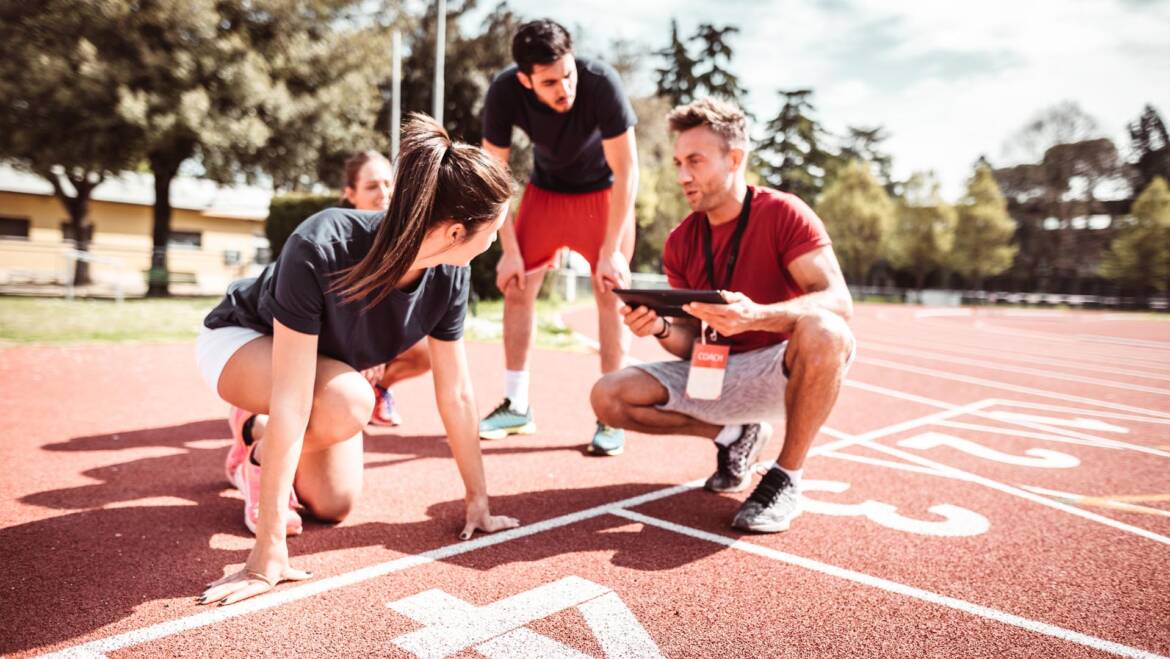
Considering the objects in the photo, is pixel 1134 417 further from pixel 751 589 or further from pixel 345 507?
pixel 345 507

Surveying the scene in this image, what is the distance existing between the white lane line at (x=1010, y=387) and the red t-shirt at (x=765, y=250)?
216 inches

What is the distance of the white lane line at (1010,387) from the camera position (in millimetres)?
7027

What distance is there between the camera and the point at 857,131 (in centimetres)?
6481

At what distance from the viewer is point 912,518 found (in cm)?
337

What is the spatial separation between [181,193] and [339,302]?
36541 mm

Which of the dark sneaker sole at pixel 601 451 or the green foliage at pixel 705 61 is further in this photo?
the green foliage at pixel 705 61

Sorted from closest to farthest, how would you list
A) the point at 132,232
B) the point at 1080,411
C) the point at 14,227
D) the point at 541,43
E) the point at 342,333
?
the point at 342,333
the point at 541,43
the point at 1080,411
the point at 14,227
the point at 132,232

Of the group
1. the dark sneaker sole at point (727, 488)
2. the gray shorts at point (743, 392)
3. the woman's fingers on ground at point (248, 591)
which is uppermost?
the gray shorts at point (743, 392)

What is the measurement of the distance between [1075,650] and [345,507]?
8.86ft

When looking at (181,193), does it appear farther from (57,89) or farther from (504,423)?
(504,423)

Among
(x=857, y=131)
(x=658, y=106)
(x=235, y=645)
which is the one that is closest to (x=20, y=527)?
(x=235, y=645)

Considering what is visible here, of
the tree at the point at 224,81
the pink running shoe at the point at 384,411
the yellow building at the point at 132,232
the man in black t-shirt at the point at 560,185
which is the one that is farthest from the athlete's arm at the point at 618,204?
the yellow building at the point at 132,232

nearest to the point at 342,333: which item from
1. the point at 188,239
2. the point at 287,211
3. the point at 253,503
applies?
the point at 253,503

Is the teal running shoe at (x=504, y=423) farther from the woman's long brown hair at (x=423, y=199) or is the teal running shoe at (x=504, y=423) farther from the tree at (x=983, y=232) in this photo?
the tree at (x=983, y=232)
